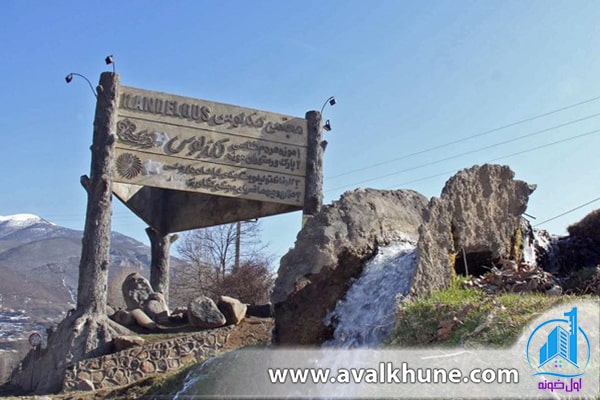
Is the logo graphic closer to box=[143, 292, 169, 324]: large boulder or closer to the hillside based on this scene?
box=[143, 292, 169, 324]: large boulder

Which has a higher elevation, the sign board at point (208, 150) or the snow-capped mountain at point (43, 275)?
the snow-capped mountain at point (43, 275)

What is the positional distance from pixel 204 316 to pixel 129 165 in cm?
329

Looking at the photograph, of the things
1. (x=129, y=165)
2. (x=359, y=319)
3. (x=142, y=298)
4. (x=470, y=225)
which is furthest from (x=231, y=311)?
(x=359, y=319)

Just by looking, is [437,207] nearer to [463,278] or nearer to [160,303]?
[463,278]

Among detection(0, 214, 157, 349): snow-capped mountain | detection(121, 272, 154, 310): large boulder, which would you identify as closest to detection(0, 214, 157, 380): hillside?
detection(0, 214, 157, 349): snow-capped mountain

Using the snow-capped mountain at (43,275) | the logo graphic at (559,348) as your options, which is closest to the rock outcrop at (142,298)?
the logo graphic at (559,348)

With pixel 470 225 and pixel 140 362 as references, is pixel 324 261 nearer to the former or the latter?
pixel 470 225

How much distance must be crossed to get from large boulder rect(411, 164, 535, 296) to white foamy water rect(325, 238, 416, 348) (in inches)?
8.1

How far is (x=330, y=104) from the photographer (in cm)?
1442

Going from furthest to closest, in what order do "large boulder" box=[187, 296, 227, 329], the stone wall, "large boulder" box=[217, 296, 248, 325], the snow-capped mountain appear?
the snow-capped mountain < "large boulder" box=[217, 296, 248, 325] < "large boulder" box=[187, 296, 227, 329] < the stone wall

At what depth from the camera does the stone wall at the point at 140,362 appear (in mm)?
11008

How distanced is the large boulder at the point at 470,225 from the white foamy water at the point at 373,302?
0.21 m

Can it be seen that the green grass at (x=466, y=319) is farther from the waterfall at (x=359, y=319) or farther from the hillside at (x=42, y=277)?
the hillside at (x=42, y=277)

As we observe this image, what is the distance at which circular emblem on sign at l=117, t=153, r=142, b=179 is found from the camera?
1324 centimetres
